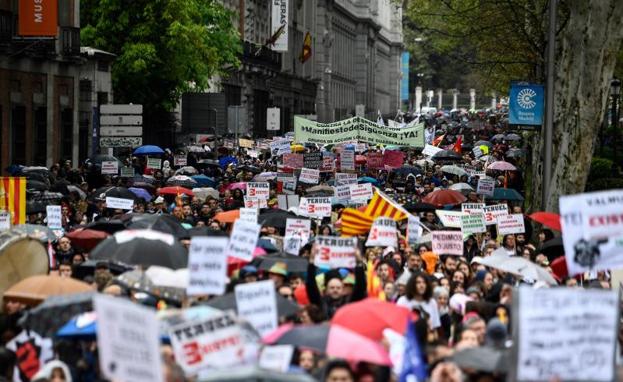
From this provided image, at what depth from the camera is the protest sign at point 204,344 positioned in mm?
11867

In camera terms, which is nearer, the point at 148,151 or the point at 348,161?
the point at 348,161

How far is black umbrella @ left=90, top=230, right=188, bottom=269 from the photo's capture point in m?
18.0

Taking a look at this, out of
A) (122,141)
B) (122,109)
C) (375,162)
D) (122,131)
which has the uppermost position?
(122,109)

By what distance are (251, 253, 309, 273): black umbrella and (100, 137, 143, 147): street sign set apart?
69.3 feet

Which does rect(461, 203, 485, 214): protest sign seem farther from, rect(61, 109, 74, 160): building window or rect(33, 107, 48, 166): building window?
rect(61, 109, 74, 160): building window

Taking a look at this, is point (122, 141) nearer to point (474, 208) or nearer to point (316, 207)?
point (316, 207)

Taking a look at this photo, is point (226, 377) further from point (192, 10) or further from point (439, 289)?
point (192, 10)

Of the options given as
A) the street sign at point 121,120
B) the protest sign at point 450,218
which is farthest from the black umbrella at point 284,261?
the street sign at point 121,120

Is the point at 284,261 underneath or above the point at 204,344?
above

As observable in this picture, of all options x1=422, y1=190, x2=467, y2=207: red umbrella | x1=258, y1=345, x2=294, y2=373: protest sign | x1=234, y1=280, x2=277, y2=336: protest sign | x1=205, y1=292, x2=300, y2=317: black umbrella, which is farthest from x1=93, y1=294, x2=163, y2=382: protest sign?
x1=422, y1=190, x2=467, y2=207: red umbrella

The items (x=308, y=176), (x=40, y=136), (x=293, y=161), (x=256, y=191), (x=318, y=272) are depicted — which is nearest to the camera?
(x=318, y=272)

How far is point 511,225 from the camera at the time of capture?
84.1 ft

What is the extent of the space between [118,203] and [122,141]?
12.3 meters

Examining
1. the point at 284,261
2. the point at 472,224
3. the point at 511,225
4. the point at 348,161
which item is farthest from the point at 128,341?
the point at 348,161
